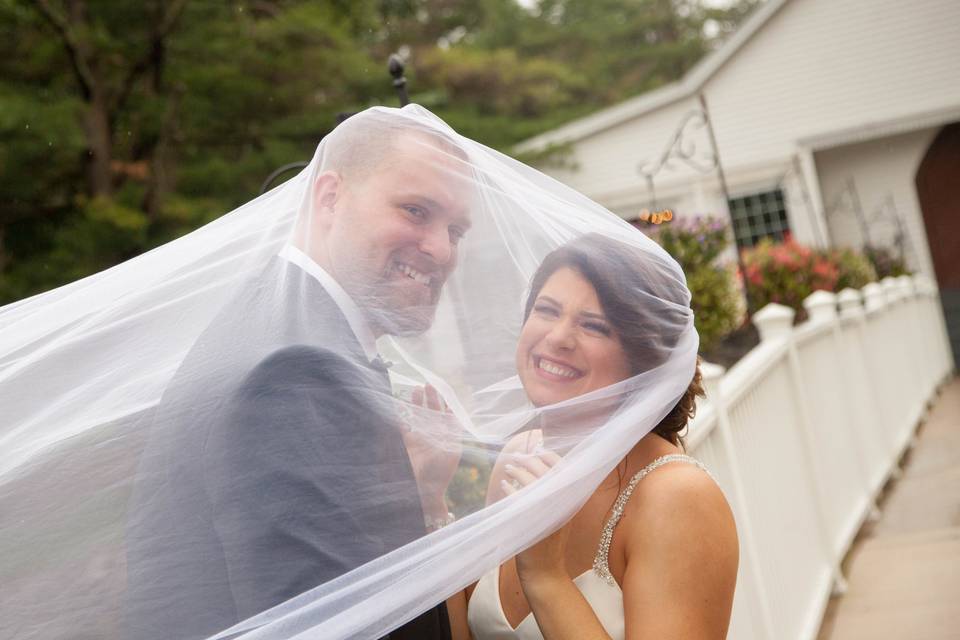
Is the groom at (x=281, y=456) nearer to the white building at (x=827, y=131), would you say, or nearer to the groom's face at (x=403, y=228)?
the groom's face at (x=403, y=228)

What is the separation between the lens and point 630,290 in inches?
92.7

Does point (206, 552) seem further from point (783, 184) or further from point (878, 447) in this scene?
point (783, 184)

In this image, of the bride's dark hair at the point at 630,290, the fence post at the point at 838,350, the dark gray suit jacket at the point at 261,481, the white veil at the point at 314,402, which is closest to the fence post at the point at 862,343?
the fence post at the point at 838,350

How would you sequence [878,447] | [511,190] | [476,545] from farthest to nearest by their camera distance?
[878,447], [511,190], [476,545]

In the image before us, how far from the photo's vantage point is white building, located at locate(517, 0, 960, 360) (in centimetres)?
1666

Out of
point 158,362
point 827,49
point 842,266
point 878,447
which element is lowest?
point 878,447

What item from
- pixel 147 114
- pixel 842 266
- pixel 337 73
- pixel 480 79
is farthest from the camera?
pixel 480 79

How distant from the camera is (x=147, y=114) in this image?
14.9m

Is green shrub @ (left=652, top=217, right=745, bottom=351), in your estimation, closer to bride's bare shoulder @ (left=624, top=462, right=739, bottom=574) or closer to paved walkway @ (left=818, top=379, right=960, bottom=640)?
paved walkway @ (left=818, top=379, right=960, bottom=640)

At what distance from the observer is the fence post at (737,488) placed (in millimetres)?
4281

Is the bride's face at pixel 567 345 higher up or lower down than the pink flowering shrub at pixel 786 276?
higher up

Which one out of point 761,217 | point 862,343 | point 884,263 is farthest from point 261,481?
point 761,217

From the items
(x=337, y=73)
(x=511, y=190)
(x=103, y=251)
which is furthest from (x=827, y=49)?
(x=511, y=190)

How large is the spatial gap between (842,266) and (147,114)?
989 cm
